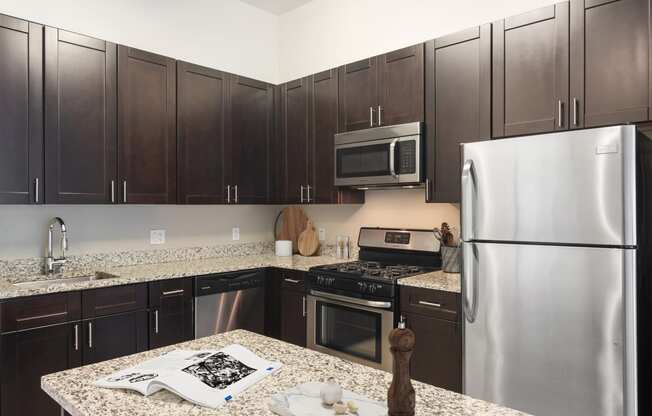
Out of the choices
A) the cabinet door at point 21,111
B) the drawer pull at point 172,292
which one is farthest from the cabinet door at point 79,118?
the drawer pull at point 172,292

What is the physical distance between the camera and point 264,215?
4.39 metres

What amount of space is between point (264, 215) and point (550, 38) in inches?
110

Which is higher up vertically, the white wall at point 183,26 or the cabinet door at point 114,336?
the white wall at point 183,26

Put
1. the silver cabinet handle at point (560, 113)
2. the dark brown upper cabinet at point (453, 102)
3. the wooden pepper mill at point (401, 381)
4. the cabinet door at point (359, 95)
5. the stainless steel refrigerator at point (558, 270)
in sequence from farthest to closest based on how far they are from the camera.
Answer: the cabinet door at point (359, 95) → the dark brown upper cabinet at point (453, 102) → the silver cabinet handle at point (560, 113) → the stainless steel refrigerator at point (558, 270) → the wooden pepper mill at point (401, 381)

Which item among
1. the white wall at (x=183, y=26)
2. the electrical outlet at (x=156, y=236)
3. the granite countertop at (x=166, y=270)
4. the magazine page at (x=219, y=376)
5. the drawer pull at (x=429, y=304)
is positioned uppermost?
the white wall at (x=183, y=26)

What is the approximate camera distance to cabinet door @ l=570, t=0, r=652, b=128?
2174 mm

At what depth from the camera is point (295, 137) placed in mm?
3867

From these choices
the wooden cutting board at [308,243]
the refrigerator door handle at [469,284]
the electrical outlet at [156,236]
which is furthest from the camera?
the wooden cutting board at [308,243]

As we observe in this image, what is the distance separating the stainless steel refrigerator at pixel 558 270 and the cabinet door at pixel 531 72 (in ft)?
1.40

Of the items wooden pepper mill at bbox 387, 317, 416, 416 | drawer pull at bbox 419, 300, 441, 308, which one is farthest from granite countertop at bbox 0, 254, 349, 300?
wooden pepper mill at bbox 387, 317, 416, 416

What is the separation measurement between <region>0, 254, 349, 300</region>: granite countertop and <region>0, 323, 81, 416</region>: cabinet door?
22 centimetres

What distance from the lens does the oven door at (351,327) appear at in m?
2.81

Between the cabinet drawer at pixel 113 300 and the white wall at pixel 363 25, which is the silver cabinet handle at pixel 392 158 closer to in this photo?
the white wall at pixel 363 25

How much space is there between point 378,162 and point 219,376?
2.23 metres
